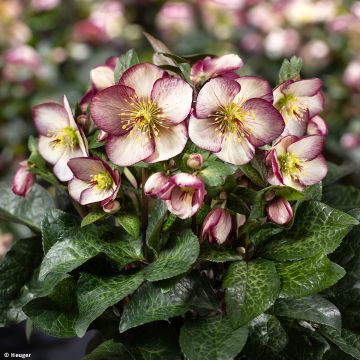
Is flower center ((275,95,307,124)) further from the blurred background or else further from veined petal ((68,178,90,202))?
the blurred background

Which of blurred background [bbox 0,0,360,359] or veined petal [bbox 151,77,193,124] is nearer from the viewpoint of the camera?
veined petal [bbox 151,77,193,124]

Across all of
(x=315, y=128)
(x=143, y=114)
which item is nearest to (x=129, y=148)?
(x=143, y=114)

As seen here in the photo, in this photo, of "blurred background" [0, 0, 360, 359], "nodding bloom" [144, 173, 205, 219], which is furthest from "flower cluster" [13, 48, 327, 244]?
"blurred background" [0, 0, 360, 359]

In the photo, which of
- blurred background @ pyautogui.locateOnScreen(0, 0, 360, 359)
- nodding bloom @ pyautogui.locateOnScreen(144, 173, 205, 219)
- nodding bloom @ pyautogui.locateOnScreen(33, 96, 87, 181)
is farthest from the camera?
blurred background @ pyautogui.locateOnScreen(0, 0, 360, 359)

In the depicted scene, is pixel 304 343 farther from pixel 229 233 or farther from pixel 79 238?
pixel 79 238

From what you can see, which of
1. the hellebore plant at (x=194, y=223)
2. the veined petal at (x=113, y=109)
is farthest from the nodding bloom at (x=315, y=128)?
the veined petal at (x=113, y=109)

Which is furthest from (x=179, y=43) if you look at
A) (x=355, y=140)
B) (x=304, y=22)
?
(x=355, y=140)

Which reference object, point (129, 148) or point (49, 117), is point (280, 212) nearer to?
point (129, 148)
